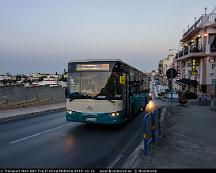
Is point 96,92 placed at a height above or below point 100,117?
above

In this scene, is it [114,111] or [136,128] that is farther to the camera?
[136,128]

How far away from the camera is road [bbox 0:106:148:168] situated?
851 centimetres

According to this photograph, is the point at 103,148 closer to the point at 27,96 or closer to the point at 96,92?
the point at 96,92

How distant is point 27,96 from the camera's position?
31375 millimetres

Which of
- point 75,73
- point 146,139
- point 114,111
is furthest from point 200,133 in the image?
point 75,73

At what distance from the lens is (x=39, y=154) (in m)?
9.47

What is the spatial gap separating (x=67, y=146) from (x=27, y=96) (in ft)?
70.6

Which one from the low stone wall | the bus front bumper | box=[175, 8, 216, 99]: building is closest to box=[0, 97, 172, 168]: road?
the bus front bumper

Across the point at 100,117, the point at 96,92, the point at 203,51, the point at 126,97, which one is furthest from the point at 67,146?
the point at 203,51

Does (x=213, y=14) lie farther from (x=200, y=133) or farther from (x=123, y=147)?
(x=123, y=147)

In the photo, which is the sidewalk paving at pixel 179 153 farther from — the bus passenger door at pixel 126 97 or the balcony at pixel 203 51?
the balcony at pixel 203 51

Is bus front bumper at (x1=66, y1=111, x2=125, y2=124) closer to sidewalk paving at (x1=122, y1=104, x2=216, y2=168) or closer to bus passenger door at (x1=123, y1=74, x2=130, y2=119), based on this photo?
bus passenger door at (x1=123, y1=74, x2=130, y2=119)

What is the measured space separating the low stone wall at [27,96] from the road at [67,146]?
12159 mm

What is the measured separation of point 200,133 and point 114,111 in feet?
12.1
